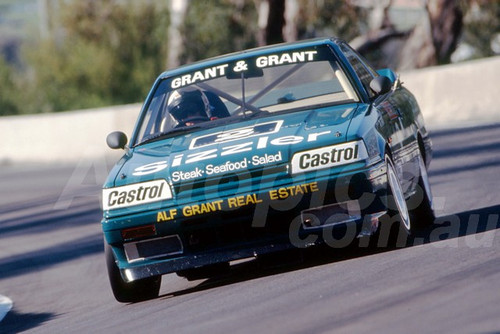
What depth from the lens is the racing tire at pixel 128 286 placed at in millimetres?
7840

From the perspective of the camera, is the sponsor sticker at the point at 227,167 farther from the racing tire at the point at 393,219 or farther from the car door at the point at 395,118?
the car door at the point at 395,118

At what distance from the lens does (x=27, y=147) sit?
24781 mm

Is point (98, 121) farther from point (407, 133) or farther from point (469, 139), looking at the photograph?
point (407, 133)

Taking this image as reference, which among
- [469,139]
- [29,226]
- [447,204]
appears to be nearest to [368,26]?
[469,139]

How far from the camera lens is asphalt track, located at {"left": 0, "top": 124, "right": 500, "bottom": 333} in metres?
5.88

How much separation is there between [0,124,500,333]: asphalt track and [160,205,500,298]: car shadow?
0.02 meters

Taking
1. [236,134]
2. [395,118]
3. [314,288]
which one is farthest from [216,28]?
[314,288]

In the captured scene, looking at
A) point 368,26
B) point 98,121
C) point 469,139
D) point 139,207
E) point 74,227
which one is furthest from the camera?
point 368,26

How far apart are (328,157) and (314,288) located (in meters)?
0.89

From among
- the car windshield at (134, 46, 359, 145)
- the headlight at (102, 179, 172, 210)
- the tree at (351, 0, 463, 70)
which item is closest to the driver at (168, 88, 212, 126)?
the car windshield at (134, 46, 359, 145)

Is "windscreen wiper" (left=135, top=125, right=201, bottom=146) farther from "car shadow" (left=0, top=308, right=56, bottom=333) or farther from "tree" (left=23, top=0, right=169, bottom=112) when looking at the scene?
"tree" (left=23, top=0, right=169, bottom=112)

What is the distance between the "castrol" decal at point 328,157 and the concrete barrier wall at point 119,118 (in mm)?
11978

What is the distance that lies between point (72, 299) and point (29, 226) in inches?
214

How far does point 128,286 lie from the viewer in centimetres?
793
